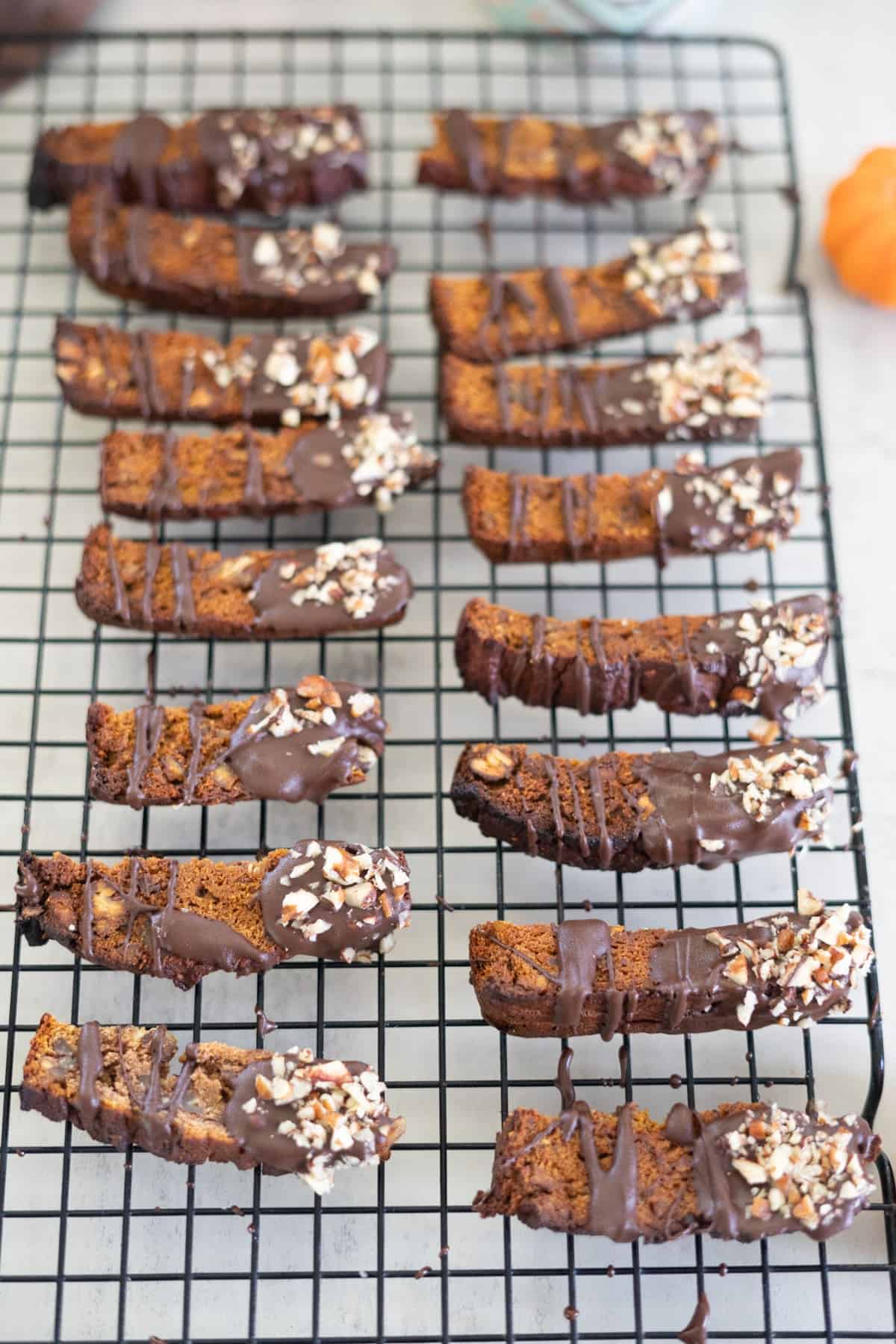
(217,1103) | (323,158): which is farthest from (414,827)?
(323,158)

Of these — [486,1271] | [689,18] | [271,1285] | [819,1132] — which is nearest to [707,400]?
[689,18]

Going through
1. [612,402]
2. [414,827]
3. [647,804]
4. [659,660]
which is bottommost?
[414,827]

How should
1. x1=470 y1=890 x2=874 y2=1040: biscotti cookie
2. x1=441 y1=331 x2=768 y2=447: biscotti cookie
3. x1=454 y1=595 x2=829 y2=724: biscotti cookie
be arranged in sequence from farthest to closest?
x1=441 y1=331 x2=768 y2=447: biscotti cookie < x1=454 y1=595 x2=829 y2=724: biscotti cookie < x1=470 y1=890 x2=874 y2=1040: biscotti cookie

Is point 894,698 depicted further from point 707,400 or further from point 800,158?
point 800,158

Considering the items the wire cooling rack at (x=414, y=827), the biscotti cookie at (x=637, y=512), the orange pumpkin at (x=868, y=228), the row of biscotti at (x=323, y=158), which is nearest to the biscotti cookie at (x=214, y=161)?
the row of biscotti at (x=323, y=158)

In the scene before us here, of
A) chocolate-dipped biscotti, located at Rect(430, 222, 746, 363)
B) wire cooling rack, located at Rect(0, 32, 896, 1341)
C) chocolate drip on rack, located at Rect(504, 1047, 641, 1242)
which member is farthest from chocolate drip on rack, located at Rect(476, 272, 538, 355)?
chocolate drip on rack, located at Rect(504, 1047, 641, 1242)

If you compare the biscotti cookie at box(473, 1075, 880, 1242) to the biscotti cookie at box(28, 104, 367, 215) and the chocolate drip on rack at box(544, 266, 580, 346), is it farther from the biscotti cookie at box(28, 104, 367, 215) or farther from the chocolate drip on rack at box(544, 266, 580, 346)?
the biscotti cookie at box(28, 104, 367, 215)

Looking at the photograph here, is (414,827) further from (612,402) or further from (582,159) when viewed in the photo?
(582,159)
